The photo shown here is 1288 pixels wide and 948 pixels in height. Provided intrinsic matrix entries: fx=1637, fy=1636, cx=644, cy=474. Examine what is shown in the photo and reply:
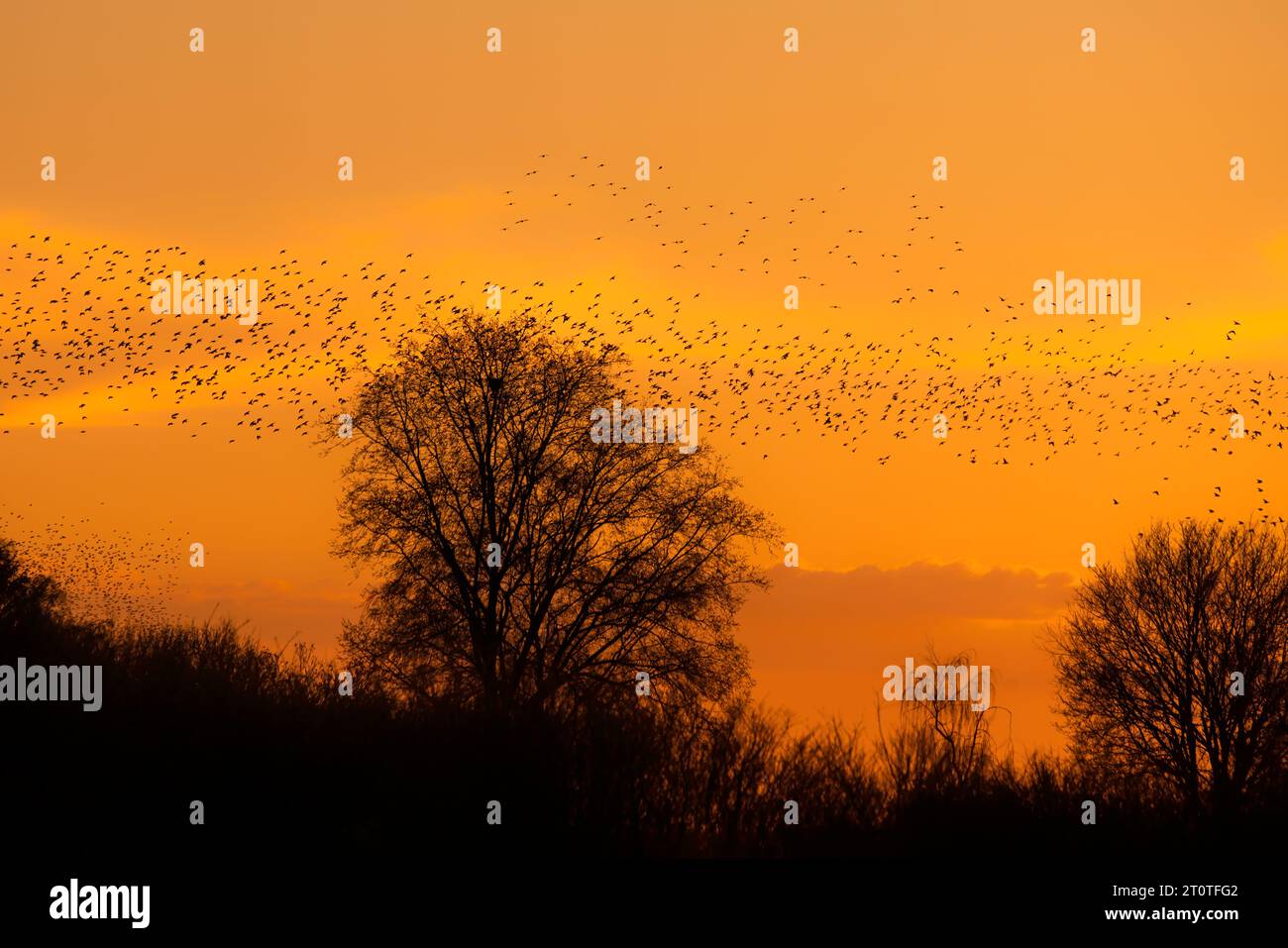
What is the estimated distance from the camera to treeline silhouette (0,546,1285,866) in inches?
1199

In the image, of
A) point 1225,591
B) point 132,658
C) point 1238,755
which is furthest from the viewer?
point 1225,591

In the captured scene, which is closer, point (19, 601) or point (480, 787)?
point (480, 787)

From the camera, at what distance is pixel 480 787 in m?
31.2

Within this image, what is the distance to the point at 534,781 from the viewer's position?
103ft

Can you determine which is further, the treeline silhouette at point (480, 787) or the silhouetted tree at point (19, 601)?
the silhouetted tree at point (19, 601)

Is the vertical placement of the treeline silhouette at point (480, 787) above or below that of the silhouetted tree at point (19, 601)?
below

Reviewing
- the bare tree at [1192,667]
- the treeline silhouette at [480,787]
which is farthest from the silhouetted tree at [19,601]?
the bare tree at [1192,667]

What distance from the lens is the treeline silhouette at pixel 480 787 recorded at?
3045 cm

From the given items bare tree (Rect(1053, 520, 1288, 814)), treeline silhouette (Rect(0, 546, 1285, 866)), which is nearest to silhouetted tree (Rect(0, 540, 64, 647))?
treeline silhouette (Rect(0, 546, 1285, 866))

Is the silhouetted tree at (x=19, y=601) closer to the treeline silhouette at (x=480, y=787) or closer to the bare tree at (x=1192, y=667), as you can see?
the treeline silhouette at (x=480, y=787)
